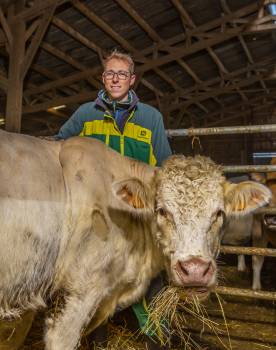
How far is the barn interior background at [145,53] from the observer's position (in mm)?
6945

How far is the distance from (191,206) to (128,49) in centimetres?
809

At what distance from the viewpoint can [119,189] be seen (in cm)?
275

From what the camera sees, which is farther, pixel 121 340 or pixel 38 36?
pixel 38 36

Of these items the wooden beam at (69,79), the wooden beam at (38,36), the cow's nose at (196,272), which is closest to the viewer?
the cow's nose at (196,272)

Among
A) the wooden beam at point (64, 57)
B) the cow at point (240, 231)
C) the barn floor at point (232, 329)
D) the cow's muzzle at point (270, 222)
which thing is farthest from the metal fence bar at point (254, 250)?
the wooden beam at point (64, 57)

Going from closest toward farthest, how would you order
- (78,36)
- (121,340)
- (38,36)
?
(121,340)
(38,36)
(78,36)

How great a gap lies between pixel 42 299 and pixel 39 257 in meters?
0.29

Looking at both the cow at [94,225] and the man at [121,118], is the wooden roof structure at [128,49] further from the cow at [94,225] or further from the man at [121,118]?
the cow at [94,225]

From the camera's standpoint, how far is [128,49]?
9.96 meters

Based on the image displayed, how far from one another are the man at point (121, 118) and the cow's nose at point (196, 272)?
130cm

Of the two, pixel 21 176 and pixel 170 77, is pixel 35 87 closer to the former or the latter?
pixel 170 77

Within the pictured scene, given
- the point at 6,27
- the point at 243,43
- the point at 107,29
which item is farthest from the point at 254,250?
the point at 243,43

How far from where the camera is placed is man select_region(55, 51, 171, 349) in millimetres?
3291

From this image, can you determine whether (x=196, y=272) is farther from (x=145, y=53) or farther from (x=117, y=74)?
(x=145, y=53)
